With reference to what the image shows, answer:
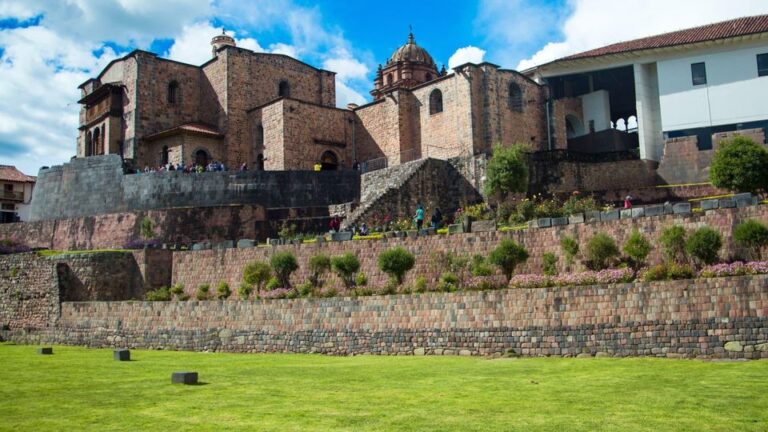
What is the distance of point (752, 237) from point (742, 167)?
30.0ft

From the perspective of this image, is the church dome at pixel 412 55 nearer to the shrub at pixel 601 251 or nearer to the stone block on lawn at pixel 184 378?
the shrub at pixel 601 251

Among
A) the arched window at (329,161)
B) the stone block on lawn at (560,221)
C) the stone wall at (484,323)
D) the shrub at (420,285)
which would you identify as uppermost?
the arched window at (329,161)

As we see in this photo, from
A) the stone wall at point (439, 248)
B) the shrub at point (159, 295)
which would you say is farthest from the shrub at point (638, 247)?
the shrub at point (159, 295)

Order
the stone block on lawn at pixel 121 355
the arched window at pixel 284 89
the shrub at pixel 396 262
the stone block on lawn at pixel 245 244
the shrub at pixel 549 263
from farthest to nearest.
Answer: the arched window at pixel 284 89, the stone block on lawn at pixel 245 244, the shrub at pixel 396 262, the shrub at pixel 549 263, the stone block on lawn at pixel 121 355

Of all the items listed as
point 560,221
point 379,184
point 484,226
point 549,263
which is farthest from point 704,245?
point 379,184

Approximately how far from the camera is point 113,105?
41.2 metres

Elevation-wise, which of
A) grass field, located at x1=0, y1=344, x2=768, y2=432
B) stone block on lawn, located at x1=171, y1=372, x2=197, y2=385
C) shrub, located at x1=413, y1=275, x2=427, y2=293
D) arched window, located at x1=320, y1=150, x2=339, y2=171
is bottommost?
grass field, located at x1=0, y1=344, x2=768, y2=432

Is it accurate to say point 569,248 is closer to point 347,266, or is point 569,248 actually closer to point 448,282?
point 448,282

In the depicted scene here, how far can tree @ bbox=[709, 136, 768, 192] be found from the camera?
24.8 metres

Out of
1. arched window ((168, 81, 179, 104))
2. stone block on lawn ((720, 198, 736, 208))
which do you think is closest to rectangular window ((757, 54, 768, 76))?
stone block on lawn ((720, 198, 736, 208))

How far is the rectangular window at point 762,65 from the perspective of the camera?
32.0 meters

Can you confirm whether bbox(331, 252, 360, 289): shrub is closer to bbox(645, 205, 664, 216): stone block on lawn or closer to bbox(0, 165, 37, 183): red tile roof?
bbox(645, 205, 664, 216): stone block on lawn

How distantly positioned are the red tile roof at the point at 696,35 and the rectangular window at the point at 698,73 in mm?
1241

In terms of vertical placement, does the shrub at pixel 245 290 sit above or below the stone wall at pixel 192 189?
→ below
